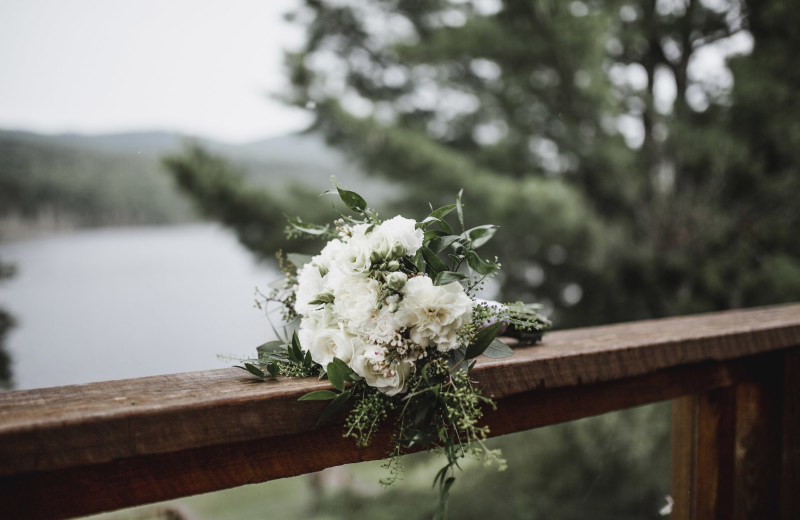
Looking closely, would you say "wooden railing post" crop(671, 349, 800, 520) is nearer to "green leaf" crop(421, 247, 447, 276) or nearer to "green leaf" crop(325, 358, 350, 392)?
"green leaf" crop(421, 247, 447, 276)

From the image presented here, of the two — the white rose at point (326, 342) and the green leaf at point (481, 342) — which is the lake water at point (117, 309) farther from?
the green leaf at point (481, 342)

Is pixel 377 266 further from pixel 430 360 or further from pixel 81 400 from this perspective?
pixel 81 400

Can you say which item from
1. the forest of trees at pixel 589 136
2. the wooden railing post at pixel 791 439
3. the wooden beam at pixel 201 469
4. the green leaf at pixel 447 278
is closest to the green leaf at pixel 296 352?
the wooden beam at pixel 201 469

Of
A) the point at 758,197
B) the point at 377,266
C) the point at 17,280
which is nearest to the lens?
the point at 377,266

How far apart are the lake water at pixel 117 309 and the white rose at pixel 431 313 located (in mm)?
1043

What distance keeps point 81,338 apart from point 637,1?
4637mm

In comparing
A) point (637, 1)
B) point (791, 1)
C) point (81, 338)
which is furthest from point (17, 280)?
point (791, 1)

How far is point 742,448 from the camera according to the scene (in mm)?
1112

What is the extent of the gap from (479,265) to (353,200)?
0.20m

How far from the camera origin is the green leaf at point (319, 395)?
591 millimetres

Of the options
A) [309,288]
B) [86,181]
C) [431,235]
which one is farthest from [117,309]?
[431,235]

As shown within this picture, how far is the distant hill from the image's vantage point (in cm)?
181

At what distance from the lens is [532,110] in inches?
156

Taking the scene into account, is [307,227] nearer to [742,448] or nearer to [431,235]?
[431,235]
